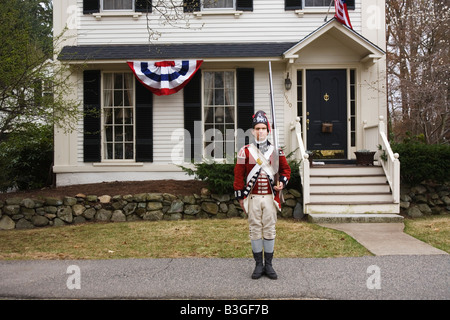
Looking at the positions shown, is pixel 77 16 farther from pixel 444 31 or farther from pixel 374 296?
pixel 444 31

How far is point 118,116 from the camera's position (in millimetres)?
12648

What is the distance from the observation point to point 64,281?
17.7 ft

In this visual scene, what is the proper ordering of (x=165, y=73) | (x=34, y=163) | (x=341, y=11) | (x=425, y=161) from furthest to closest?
(x=34, y=163) < (x=165, y=73) < (x=341, y=11) < (x=425, y=161)

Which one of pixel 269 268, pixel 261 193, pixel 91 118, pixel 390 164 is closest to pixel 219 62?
pixel 91 118

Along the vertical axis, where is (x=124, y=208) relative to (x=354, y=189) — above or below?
below

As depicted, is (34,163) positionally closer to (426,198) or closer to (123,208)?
(123,208)

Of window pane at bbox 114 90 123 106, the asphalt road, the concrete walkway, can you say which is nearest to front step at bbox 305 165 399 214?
the concrete walkway

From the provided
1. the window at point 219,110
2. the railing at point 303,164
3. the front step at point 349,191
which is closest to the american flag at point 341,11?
the railing at point 303,164

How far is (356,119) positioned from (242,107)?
318 cm

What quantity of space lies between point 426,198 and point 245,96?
5339 mm

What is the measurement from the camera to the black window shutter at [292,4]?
12.5 metres

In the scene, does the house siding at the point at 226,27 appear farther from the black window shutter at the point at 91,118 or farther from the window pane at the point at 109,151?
the window pane at the point at 109,151
